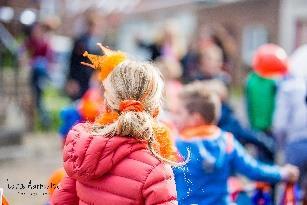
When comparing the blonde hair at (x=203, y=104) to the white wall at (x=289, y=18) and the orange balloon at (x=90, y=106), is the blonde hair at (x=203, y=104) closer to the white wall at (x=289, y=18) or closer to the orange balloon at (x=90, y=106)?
the orange balloon at (x=90, y=106)

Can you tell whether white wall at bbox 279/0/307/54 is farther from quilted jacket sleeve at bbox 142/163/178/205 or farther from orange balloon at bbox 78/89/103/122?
quilted jacket sleeve at bbox 142/163/178/205

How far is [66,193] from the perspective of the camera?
9.71ft

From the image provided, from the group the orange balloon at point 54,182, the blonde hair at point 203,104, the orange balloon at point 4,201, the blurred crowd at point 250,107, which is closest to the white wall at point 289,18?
the blurred crowd at point 250,107

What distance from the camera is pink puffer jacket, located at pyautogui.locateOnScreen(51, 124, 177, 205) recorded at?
2.67 metres

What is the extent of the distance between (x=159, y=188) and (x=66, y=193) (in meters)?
0.51

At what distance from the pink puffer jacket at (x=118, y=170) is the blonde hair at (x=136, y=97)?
0.13 ft

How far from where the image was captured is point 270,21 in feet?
85.9

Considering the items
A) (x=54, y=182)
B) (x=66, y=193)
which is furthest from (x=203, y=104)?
(x=66, y=193)

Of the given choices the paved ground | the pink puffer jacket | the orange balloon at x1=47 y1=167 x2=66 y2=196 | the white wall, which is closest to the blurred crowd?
the orange balloon at x1=47 y1=167 x2=66 y2=196

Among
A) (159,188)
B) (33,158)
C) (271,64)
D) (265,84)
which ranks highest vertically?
(271,64)

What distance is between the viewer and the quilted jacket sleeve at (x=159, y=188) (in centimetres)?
264

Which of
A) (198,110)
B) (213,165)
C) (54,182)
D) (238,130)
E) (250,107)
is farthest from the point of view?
(250,107)

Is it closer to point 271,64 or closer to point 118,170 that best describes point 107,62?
point 118,170

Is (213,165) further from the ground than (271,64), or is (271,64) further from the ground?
(271,64)
